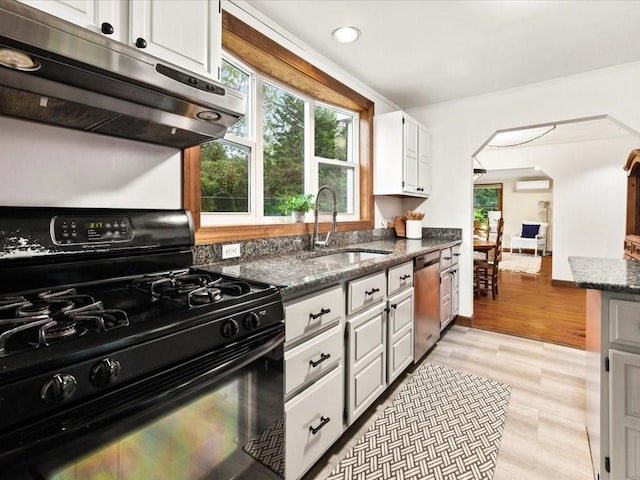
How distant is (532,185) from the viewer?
31.6 feet

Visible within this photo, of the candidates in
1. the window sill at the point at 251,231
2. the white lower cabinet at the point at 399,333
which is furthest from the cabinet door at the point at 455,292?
the window sill at the point at 251,231

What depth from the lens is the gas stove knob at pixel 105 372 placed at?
0.67 metres

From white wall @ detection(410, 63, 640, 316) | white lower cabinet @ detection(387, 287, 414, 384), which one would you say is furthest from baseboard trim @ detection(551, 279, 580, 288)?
white lower cabinet @ detection(387, 287, 414, 384)

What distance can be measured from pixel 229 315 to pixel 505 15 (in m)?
2.40

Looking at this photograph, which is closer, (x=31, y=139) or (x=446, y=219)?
(x=31, y=139)

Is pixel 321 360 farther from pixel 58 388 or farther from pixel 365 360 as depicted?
pixel 58 388

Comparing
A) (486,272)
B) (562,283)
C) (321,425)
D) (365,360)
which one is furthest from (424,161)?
(562,283)

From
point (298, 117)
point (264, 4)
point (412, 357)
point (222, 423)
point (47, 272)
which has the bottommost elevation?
point (412, 357)

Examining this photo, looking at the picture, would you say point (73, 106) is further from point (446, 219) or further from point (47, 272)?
point (446, 219)

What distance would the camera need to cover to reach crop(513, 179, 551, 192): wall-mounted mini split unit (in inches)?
371

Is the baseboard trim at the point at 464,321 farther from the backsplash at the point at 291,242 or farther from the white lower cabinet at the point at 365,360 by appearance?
the white lower cabinet at the point at 365,360

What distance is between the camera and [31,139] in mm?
1138

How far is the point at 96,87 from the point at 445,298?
2977 millimetres

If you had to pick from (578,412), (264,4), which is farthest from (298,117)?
(578,412)
